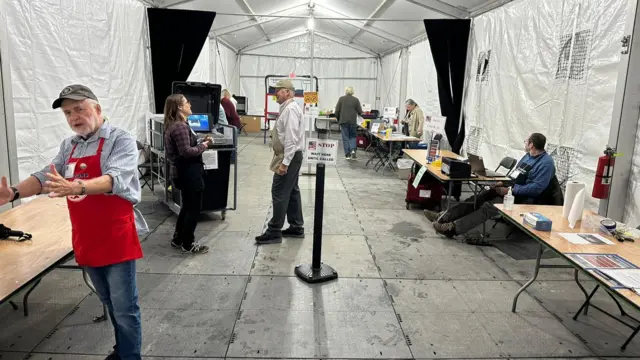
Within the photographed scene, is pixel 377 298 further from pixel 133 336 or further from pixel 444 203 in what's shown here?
pixel 444 203

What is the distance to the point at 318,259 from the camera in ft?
11.2

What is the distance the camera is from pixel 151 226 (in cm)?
456

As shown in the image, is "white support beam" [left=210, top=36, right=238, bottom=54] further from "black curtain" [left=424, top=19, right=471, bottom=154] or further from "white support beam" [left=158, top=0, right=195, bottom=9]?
"black curtain" [left=424, top=19, right=471, bottom=154]

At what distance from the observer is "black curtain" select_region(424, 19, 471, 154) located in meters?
6.93

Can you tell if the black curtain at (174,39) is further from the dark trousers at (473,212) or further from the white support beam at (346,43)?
the white support beam at (346,43)

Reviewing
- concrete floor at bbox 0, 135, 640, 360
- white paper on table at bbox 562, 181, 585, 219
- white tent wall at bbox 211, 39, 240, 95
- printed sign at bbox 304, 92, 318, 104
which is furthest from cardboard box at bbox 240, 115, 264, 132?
white paper on table at bbox 562, 181, 585, 219

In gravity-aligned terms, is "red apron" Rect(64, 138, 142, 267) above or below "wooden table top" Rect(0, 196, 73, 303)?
above

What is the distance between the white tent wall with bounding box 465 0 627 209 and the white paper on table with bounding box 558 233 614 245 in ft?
5.27

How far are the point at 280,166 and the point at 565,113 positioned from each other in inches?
118

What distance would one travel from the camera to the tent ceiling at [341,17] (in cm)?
705

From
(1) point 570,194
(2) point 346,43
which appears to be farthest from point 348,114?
(2) point 346,43

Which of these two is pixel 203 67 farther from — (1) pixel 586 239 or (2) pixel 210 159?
(1) pixel 586 239

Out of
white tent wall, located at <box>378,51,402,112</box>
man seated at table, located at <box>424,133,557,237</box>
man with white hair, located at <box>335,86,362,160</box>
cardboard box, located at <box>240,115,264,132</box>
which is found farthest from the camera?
cardboard box, located at <box>240,115,264,132</box>

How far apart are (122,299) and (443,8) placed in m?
6.77
